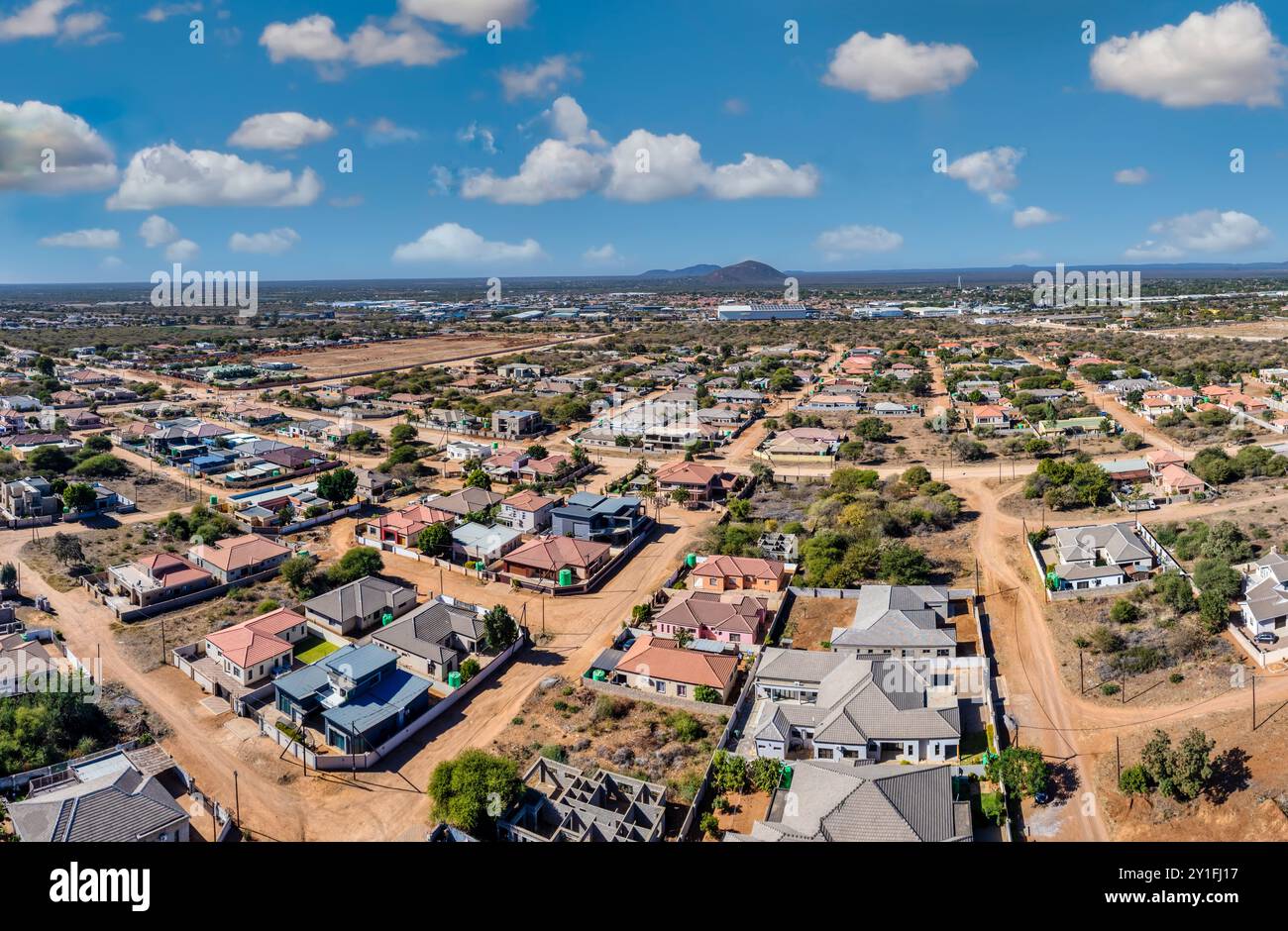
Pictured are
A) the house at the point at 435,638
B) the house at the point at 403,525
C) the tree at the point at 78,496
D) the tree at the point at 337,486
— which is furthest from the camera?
the tree at the point at 337,486

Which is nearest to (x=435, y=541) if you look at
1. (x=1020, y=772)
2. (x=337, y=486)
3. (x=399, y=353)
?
(x=337, y=486)

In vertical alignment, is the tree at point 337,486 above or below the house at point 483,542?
above

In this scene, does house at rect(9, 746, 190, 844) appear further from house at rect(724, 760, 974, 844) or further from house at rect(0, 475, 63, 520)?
house at rect(0, 475, 63, 520)

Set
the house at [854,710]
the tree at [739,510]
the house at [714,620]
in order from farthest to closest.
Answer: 1. the tree at [739,510]
2. the house at [714,620]
3. the house at [854,710]

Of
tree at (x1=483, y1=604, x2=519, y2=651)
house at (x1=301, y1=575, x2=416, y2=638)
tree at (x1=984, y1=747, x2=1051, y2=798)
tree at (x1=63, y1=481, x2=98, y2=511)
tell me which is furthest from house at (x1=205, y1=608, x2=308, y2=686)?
tree at (x1=984, y1=747, x2=1051, y2=798)

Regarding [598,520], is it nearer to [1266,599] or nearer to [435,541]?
[435,541]

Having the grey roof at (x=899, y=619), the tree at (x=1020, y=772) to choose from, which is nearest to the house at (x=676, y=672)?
the grey roof at (x=899, y=619)

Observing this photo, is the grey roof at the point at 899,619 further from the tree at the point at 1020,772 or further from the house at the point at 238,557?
the house at the point at 238,557
